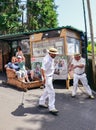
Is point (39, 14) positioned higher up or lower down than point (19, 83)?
higher up

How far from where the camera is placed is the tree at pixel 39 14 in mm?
28641

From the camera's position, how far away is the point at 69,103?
985 cm

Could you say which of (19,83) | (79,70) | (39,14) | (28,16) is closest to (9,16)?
(28,16)

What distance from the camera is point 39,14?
2922cm

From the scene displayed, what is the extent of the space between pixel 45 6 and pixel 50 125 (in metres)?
23.2

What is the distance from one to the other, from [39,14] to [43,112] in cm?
2176

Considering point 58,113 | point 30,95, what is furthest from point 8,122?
point 30,95

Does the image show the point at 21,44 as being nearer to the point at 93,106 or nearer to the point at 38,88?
the point at 38,88

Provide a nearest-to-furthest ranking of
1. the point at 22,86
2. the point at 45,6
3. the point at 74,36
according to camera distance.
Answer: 1. the point at 22,86
2. the point at 74,36
3. the point at 45,6

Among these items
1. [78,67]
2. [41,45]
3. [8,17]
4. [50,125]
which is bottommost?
[50,125]

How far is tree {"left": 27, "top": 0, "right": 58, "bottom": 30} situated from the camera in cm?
2864

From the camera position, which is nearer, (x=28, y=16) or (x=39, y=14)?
(x=39, y=14)

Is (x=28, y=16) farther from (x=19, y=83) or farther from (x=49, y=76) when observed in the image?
(x=49, y=76)

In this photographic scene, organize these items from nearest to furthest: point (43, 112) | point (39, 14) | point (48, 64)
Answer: point (48, 64) < point (43, 112) < point (39, 14)
